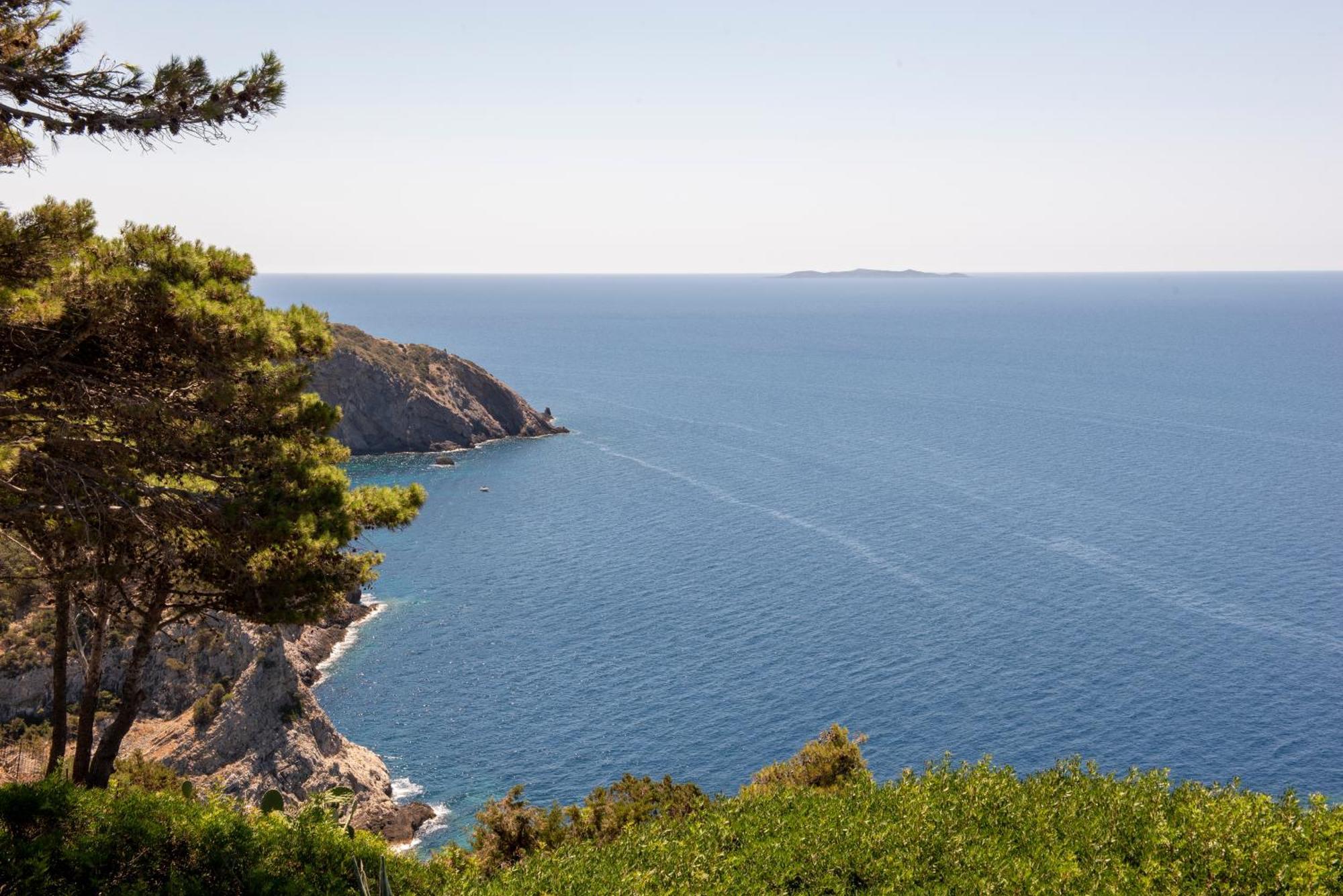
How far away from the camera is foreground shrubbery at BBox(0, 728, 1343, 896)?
14.4 metres

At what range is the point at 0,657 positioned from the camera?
49750 mm

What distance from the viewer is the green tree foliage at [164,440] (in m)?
16.0

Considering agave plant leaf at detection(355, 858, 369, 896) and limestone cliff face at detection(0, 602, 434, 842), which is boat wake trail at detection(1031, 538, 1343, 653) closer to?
limestone cliff face at detection(0, 602, 434, 842)

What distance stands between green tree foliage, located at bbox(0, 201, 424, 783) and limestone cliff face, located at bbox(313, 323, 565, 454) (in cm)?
11050

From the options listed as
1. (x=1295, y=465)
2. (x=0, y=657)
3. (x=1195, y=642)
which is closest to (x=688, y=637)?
(x=1195, y=642)

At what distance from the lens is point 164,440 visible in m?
17.8

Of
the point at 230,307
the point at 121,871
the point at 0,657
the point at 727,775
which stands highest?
the point at 230,307

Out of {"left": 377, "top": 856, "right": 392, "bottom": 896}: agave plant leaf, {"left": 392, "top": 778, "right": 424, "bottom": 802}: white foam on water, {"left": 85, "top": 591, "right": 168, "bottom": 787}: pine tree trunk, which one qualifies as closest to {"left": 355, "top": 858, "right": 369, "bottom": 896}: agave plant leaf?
{"left": 377, "top": 856, "right": 392, "bottom": 896}: agave plant leaf

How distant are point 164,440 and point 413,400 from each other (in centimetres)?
12019

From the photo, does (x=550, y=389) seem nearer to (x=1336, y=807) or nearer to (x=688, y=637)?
(x=688, y=637)

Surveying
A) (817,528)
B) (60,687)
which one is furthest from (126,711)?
(817,528)

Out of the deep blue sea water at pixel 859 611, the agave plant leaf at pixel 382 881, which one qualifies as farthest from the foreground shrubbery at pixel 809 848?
the deep blue sea water at pixel 859 611

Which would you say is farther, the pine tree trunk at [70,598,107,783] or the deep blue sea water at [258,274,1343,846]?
the deep blue sea water at [258,274,1343,846]

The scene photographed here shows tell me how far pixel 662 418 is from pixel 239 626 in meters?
106
